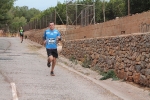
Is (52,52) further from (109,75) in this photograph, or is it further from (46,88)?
(46,88)

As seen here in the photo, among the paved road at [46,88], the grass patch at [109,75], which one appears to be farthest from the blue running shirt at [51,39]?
the grass patch at [109,75]

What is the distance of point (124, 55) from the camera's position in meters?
12.2

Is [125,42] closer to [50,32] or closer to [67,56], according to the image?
[50,32]

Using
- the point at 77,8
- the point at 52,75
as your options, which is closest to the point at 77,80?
the point at 52,75

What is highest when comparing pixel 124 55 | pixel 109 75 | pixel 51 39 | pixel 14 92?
pixel 51 39

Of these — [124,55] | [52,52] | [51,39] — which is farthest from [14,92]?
[124,55]

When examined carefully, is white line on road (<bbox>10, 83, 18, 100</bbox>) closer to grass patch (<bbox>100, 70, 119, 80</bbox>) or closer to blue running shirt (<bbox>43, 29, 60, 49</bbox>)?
blue running shirt (<bbox>43, 29, 60, 49</bbox>)

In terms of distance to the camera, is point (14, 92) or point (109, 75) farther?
point (109, 75)

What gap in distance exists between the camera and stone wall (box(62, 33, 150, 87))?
10.5 metres

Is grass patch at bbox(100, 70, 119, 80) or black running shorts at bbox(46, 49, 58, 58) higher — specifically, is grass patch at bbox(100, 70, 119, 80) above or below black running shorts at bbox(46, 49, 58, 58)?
below

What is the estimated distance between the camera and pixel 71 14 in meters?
25.8

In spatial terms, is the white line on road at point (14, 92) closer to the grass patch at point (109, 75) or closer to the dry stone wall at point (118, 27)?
the grass patch at point (109, 75)

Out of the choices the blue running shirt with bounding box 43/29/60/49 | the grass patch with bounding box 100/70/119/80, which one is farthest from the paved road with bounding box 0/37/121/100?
the blue running shirt with bounding box 43/29/60/49

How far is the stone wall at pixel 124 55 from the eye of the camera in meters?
10.5
